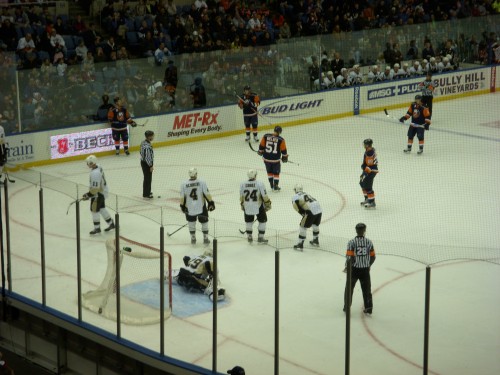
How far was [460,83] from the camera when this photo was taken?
23.7m

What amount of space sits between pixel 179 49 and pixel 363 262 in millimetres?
11938

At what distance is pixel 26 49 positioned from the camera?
1877 cm

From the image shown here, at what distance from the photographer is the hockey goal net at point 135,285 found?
9.20m

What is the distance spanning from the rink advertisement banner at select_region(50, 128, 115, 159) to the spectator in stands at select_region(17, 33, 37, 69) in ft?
4.79

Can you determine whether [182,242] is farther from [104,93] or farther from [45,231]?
[104,93]

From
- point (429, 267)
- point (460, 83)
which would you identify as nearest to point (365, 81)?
point (460, 83)

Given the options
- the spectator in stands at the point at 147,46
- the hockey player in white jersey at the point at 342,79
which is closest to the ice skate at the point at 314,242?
the spectator in stands at the point at 147,46

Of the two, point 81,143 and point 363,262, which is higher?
point 363,262

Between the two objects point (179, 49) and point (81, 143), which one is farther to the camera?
point (179, 49)

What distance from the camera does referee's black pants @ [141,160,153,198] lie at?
49.0ft

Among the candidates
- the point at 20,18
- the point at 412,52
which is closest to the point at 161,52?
the point at 20,18

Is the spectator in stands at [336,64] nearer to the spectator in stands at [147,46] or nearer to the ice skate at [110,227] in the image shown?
the spectator in stands at [147,46]

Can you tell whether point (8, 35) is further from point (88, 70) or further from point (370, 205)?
point (370, 205)

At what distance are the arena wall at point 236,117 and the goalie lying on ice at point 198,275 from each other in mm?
7535
